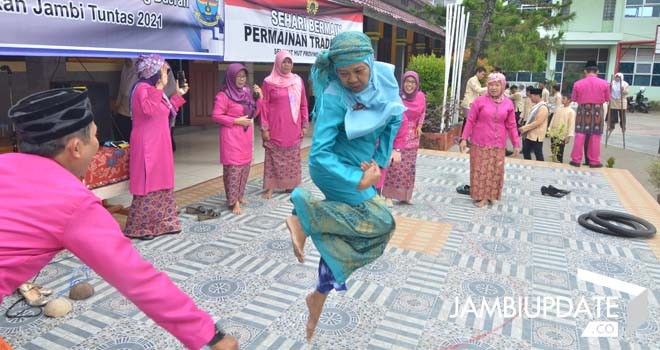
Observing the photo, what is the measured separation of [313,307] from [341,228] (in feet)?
1.71

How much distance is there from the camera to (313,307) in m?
2.64

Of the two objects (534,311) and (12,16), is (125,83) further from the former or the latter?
(534,311)

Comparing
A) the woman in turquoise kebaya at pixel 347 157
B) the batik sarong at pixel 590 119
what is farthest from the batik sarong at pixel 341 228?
the batik sarong at pixel 590 119

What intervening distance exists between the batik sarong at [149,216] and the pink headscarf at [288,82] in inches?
69.8

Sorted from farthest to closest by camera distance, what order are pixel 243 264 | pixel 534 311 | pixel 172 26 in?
pixel 172 26, pixel 243 264, pixel 534 311

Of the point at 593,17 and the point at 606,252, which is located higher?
the point at 593,17

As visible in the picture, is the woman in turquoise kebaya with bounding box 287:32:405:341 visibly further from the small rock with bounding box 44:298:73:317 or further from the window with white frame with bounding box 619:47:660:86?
the window with white frame with bounding box 619:47:660:86

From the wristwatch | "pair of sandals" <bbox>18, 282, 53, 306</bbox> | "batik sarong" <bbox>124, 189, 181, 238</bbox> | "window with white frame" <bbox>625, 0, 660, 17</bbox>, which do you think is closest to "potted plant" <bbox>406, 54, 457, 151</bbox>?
"batik sarong" <bbox>124, 189, 181, 238</bbox>

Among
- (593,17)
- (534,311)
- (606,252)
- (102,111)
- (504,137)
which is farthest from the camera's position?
(593,17)

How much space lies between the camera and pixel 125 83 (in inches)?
274

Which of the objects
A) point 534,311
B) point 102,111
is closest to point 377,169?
point 534,311

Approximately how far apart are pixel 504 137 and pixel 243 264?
3.34 metres

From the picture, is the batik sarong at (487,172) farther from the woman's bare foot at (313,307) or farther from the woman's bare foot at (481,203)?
the woman's bare foot at (313,307)

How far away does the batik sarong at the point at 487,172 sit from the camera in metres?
5.61
